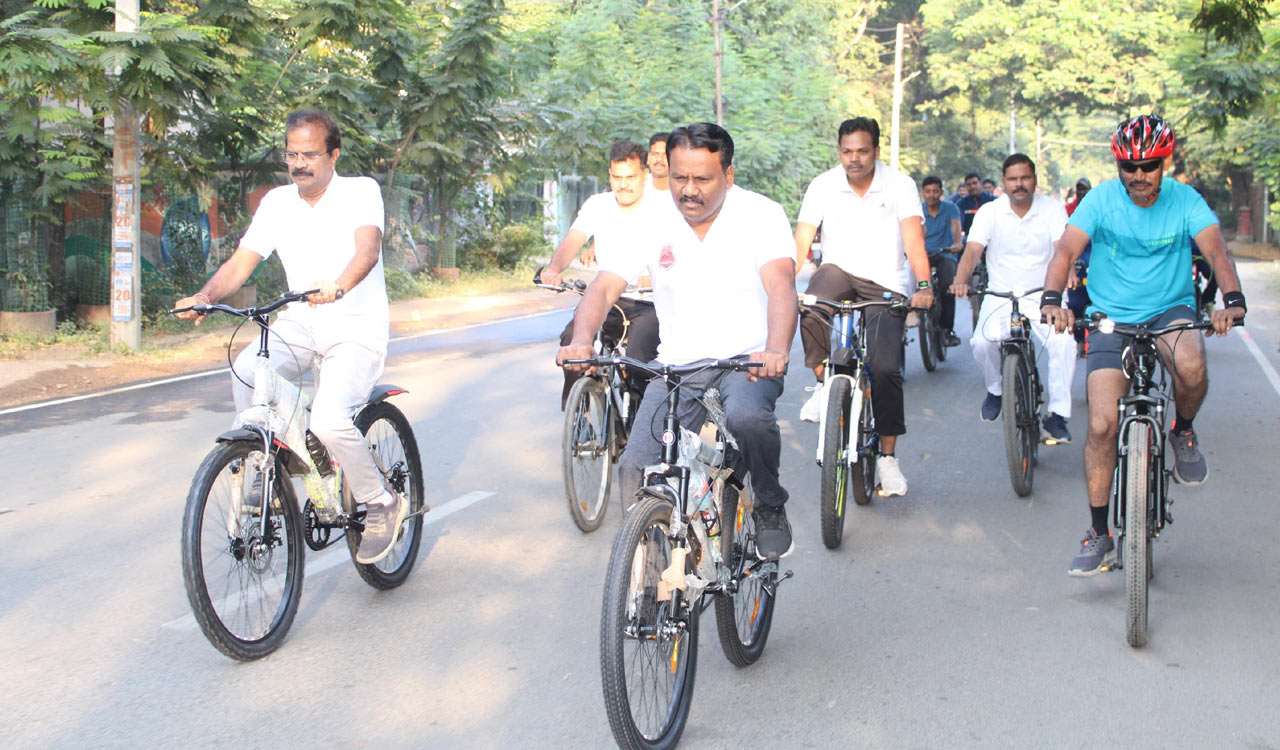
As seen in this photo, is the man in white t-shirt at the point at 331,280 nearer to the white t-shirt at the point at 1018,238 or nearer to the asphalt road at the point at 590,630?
the asphalt road at the point at 590,630

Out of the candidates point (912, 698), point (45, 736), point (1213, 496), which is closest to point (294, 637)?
point (45, 736)

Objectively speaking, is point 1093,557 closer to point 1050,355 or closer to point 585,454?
point 585,454

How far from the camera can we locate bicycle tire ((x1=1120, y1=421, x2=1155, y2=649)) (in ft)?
14.8

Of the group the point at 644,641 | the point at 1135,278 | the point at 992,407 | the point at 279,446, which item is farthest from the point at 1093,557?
the point at 279,446

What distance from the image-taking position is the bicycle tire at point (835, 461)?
583cm

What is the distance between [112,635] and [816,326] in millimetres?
4017

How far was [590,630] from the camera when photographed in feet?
16.0

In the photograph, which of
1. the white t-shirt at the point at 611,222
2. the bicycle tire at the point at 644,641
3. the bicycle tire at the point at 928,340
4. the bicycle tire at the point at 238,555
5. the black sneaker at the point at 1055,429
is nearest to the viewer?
the bicycle tire at the point at 644,641

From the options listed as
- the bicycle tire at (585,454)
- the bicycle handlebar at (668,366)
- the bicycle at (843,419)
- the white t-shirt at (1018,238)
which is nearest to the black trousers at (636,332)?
the bicycle tire at (585,454)

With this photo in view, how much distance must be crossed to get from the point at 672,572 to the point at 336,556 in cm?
265

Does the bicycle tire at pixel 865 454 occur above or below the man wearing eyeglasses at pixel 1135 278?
below

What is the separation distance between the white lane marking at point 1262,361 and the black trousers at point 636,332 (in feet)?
22.2

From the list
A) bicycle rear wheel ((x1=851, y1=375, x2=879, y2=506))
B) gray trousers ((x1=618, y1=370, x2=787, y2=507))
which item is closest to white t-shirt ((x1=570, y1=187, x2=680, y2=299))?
bicycle rear wheel ((x1=851, y1=375, x2=879, y2=506))

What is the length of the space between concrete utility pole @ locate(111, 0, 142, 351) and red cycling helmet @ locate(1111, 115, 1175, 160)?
11177mm
